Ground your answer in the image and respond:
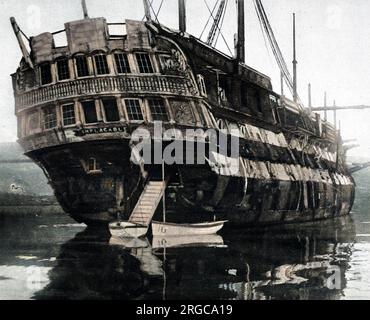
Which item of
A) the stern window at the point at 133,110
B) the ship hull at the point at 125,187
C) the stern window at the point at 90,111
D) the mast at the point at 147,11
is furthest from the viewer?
the mast at the point at 147,11

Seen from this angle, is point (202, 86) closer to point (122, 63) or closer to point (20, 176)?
point (122, 63)

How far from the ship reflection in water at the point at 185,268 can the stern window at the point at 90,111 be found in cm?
510

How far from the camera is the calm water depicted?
11297 mm

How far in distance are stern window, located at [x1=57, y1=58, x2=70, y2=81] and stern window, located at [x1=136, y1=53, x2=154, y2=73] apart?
9.85 ft

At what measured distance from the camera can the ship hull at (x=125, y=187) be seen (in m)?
21.6

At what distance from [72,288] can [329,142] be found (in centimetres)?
3273

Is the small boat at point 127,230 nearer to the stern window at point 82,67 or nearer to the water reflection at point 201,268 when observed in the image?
the water reflection at point 201,268

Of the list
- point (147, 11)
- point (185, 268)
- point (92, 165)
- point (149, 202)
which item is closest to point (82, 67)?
point (147, 11)

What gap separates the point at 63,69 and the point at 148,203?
6.71m

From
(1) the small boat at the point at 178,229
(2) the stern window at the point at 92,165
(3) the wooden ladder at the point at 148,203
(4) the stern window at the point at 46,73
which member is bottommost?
(1) the small boat at the point at 178,229

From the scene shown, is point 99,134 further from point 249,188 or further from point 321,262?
point 321,262

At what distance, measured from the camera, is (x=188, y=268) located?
14227mm

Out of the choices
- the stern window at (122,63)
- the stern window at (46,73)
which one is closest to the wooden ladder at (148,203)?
the stern window at (122,63)

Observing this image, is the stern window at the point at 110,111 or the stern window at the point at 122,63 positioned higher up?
the stern window at the point at 122,63
